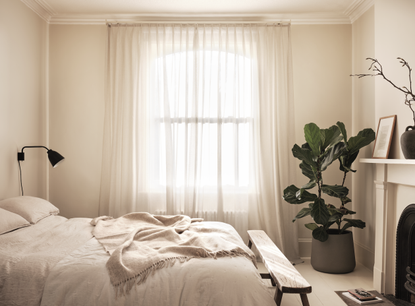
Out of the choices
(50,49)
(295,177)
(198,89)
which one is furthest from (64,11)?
(295,177)

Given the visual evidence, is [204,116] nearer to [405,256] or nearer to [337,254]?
[337,254]

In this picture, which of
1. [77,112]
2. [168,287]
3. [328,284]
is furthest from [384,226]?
[77,112]

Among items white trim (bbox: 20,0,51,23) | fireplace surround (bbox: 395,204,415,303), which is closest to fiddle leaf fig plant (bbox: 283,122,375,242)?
fireplace surround (bbox: 395,204,415,303)

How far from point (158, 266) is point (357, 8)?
359 centimetres

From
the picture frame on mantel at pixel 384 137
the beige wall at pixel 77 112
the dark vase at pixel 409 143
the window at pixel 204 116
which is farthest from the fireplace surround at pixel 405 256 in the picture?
the beige wall at pixel 77 112

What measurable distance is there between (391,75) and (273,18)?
1696 millimetres

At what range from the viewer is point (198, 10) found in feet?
12.1

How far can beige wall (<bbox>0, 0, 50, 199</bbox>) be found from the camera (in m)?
3.08

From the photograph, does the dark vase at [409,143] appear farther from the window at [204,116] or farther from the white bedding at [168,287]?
the window at [204,116]

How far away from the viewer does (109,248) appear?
2.08 metres

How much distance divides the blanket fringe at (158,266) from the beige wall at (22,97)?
2072mm

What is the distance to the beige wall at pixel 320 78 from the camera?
12.6ft

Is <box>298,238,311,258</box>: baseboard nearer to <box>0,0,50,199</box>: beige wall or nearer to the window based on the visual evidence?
the window

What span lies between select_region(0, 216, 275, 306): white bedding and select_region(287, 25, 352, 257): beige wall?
7.62ft
